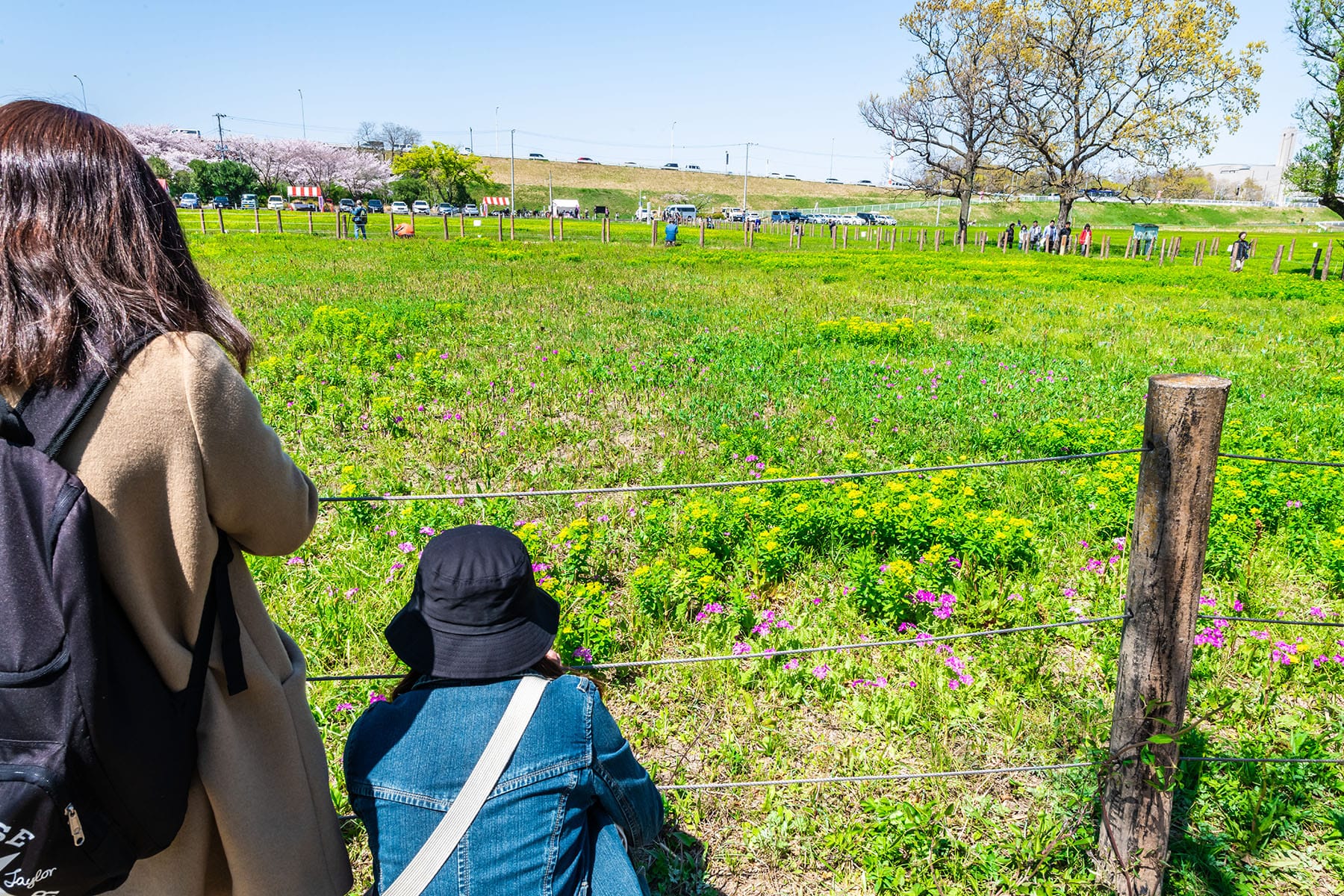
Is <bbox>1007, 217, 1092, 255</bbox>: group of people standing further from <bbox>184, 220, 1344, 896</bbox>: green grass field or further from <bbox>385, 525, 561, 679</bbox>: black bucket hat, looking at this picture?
<bbox>385, 525, 561, 679</bbox>: black bucket hat

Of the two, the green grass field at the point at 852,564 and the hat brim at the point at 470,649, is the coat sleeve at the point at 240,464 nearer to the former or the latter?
the hat brim at the point at 470,649

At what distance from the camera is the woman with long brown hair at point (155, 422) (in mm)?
1458

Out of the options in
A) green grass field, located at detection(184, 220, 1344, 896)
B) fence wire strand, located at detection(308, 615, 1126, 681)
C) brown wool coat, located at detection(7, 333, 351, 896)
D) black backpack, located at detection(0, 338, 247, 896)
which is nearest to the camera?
black backpack, located at detection(0, 338, 247, 896)

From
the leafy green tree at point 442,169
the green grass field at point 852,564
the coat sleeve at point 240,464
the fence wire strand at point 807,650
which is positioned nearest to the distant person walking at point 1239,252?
the green grass field at point 852,564

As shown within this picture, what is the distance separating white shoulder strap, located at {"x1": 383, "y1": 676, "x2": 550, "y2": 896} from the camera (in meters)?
1.79

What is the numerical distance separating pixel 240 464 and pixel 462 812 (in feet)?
2.67

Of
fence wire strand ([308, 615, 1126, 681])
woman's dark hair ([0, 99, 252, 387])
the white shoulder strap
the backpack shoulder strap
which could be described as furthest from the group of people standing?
the backpack shoulder strap

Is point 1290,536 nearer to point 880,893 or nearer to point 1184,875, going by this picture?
point 1184,875

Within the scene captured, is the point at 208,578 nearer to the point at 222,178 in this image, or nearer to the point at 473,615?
the point at 473,615

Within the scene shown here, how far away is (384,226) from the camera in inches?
1804

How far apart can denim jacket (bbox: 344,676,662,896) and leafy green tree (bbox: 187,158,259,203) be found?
83154 millimetres

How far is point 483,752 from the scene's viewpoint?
1837 millimetres

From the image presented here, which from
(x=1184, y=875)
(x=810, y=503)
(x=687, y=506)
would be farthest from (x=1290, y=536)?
(x=687, y=506)

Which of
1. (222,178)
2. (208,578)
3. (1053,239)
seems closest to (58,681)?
(208,578)
